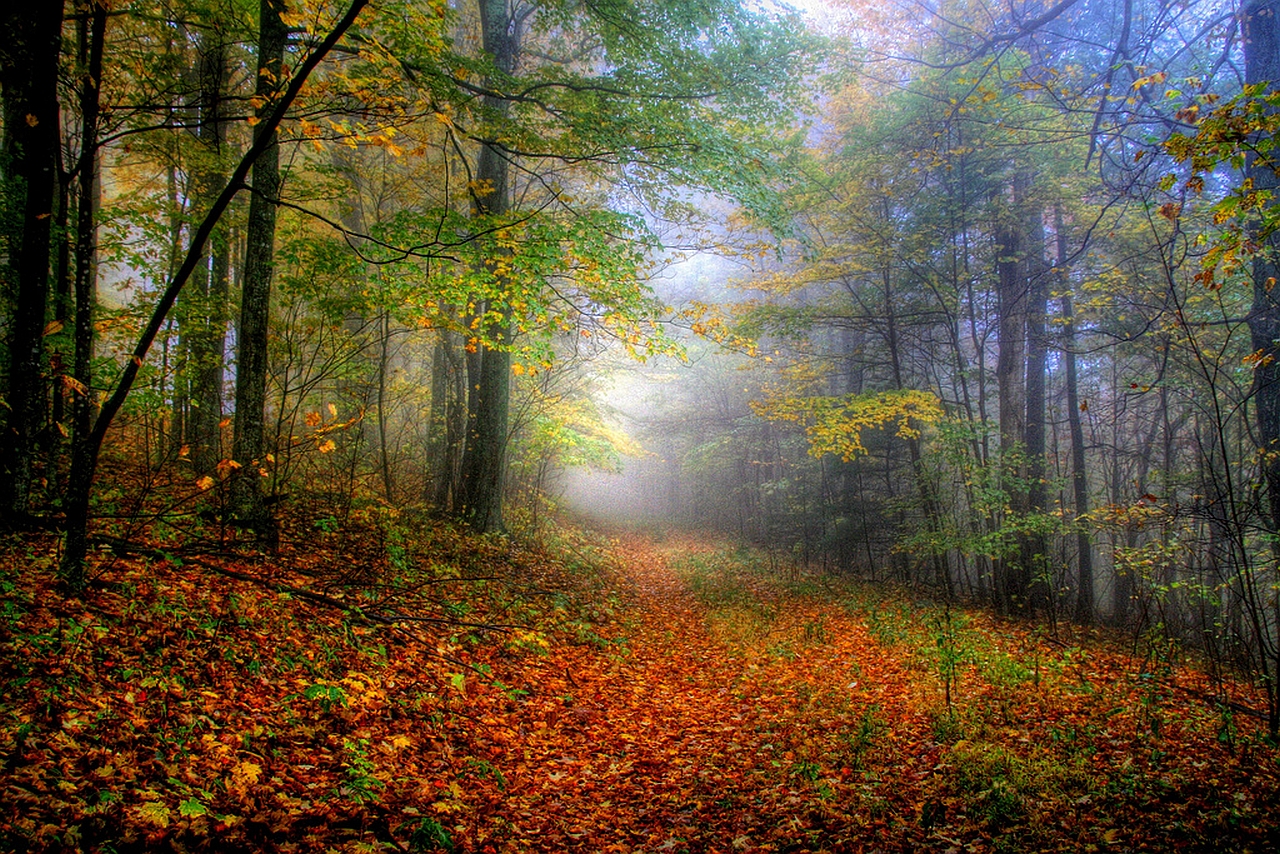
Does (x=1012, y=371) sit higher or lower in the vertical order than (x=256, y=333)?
higher

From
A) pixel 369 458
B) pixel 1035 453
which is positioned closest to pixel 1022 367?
pixel 1035 453

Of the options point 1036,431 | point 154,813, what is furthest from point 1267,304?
point 154,813

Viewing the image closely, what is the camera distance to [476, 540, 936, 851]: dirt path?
3232 mm

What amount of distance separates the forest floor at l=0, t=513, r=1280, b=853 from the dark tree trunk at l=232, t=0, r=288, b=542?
780 mm

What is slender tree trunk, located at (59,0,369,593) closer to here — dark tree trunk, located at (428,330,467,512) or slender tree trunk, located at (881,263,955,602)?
dark tree trunk, located at (428,330,467,512)

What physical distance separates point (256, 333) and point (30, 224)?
2194mm

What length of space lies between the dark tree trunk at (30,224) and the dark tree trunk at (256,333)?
168 cm

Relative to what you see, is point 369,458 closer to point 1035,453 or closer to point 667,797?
point 667,797

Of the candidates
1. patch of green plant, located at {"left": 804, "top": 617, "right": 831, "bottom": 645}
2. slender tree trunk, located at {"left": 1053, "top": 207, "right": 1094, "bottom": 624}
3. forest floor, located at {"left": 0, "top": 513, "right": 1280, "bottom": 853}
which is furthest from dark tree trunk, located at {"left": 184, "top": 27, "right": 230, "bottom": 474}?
slender tree trunk, located at {"left": 1053, "top": 207, "right": 1094, "bottom": 624}

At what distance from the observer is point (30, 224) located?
3.76 m

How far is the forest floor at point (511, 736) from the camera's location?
2.72 m

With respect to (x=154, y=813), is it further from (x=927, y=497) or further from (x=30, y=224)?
(x=927, y=497)

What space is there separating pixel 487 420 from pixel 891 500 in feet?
31.4

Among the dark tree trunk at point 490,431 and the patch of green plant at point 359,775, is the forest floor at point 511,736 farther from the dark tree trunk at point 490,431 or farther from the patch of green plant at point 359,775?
the dark tree trunk at point 490,431
